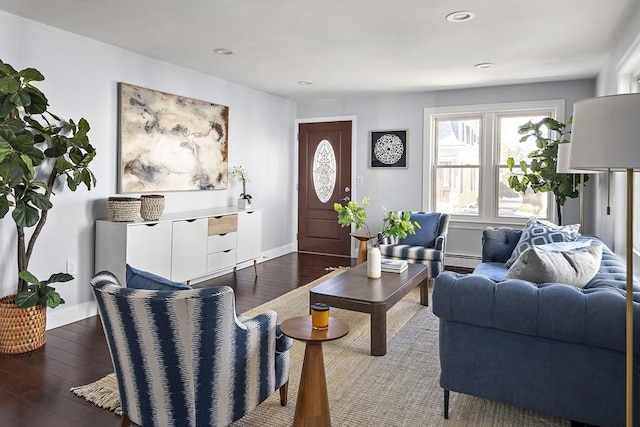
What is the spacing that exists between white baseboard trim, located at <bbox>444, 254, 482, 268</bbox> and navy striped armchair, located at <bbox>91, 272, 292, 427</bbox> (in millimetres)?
4584

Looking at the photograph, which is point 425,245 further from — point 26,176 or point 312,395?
point 26,176

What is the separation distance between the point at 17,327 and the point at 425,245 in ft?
12.9

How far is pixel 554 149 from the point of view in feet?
15.9

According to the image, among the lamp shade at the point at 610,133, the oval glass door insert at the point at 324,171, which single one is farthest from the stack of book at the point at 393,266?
the oval glass door insert at the point at 324,171

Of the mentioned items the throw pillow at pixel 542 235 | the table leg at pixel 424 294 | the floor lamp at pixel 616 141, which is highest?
the floor lamp at pixel 616 141

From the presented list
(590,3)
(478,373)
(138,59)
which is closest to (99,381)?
(478,373)

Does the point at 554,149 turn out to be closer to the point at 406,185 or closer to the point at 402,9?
the point at 406,185

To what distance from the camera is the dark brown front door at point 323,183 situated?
267 inches

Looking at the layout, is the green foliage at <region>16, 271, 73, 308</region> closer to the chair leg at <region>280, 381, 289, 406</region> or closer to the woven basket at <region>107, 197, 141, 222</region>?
the woven basket at <region>107, 197, 141, 222</region>

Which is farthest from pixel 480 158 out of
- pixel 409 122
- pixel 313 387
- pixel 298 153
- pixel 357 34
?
pixel 313 387

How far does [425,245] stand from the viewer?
525 centimetres

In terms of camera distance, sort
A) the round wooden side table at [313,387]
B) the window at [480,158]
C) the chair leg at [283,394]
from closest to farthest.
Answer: the round wooden side table at [313,387] → the chair leg at [283,394] → the window at [480,158]

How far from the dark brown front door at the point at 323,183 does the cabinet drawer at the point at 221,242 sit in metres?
2.13

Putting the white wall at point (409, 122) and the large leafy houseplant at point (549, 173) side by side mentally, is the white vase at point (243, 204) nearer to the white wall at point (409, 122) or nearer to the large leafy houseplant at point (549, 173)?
the white wall at point (409, 122)
